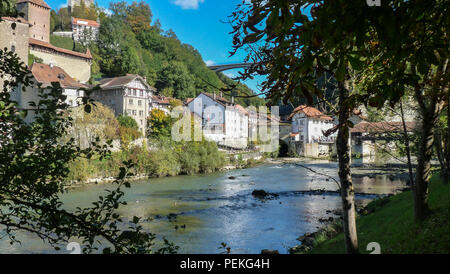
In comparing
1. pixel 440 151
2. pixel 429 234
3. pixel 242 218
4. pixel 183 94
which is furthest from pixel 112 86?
pixel 429 234

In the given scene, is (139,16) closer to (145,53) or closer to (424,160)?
(145,53)

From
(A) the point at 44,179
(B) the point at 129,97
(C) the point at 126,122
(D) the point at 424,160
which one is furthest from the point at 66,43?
(A) the point at 44,179

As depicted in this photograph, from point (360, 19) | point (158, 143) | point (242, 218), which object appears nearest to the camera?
point (360, 19)

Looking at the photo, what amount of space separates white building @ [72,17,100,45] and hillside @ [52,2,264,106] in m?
1.75

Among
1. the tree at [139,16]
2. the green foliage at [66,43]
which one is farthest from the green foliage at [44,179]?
the tree at [139,16]

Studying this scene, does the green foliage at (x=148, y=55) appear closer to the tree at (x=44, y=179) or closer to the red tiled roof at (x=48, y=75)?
the red tiled roof at (x=48, y=75)

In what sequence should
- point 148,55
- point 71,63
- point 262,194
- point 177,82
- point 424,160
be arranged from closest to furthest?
1. point 424,160
2. point 262,194
3. point 71,63
4. point 177,82
5. point 148,55

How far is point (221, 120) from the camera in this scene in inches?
2301

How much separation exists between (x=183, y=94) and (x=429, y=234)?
70444 millimetres

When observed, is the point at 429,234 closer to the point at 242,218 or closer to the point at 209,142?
the point at 242,218

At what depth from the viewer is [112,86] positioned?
4900cm

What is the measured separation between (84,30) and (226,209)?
7204 cm

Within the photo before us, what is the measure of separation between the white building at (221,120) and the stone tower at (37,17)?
31.6 m

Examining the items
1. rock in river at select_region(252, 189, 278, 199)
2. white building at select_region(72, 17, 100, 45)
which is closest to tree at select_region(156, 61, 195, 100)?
white building at select_region(72, 17, 100, 45)
